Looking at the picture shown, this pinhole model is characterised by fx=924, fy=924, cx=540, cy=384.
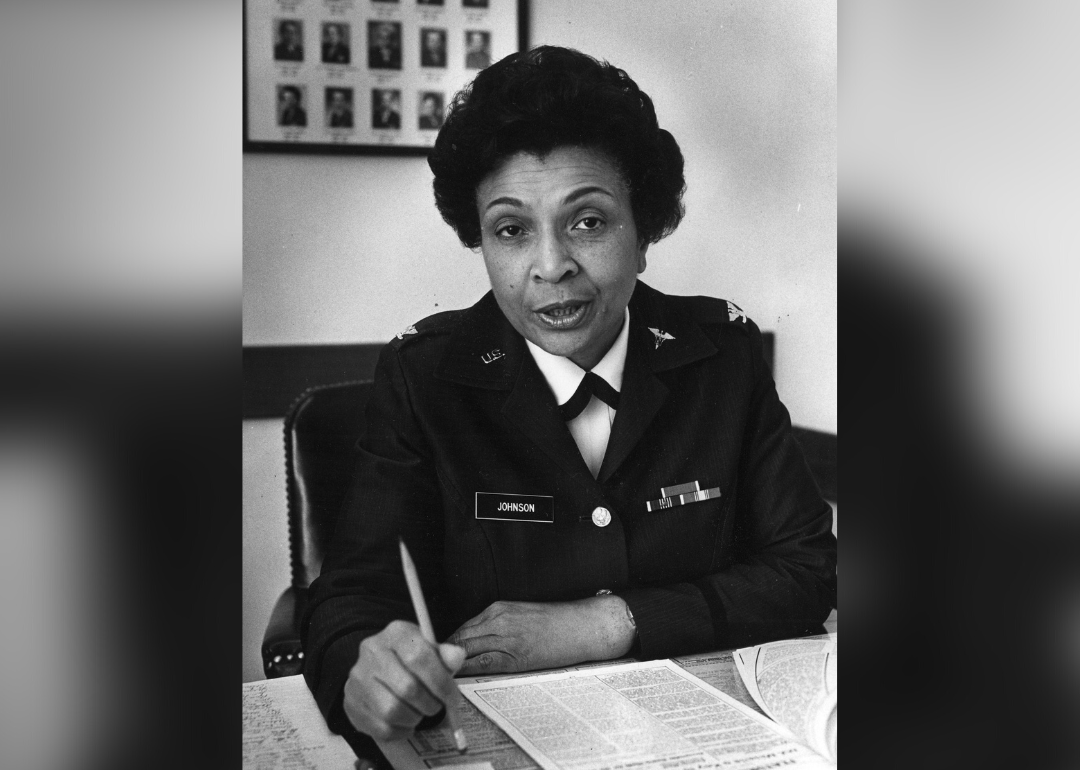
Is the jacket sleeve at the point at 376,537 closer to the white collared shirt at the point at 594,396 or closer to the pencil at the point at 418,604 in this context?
the pencil at the point at 418,604

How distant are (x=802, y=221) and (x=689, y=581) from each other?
56 centimetres

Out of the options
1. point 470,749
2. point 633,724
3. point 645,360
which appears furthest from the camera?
point 645,360

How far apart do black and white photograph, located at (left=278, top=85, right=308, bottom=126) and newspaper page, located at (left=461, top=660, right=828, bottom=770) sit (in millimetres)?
750

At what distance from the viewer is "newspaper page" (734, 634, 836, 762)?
46.8 inches

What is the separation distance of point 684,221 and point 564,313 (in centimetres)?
23

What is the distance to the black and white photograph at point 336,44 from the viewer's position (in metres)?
1.19

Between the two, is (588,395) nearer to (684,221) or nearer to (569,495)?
(569,495)

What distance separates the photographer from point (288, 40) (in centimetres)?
118

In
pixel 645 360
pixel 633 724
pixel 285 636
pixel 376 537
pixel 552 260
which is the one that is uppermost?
pixel 552 260

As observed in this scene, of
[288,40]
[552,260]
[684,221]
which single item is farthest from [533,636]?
[288,40]

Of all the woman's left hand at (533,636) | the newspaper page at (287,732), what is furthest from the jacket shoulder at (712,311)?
the newspaper page at (287,732)

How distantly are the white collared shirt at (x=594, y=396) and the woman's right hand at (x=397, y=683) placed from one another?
0.31 meters
